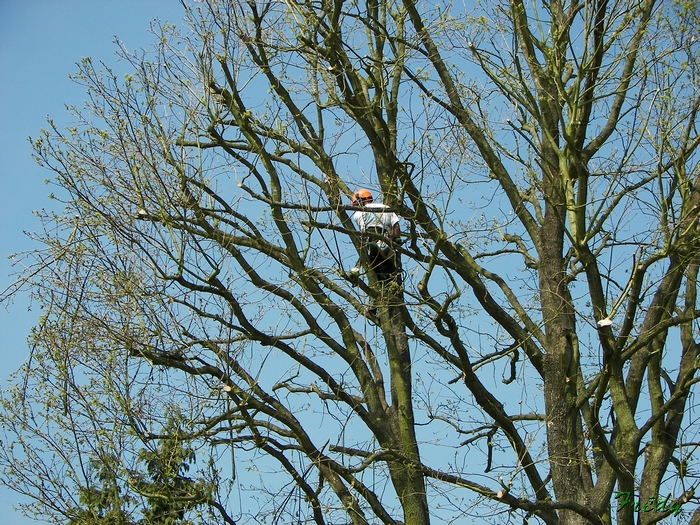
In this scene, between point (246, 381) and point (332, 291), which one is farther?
point (332, 291)

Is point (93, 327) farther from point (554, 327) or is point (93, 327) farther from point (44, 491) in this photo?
point (554, 327)

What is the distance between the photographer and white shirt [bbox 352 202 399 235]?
661cm

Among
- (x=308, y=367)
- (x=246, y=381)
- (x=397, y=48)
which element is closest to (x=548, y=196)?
(x=397, y=48)

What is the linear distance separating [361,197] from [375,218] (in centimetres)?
29

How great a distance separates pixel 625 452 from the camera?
697cm

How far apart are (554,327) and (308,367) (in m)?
2.19

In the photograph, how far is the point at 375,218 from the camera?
6828mm

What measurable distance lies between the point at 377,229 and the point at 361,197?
0.99ft

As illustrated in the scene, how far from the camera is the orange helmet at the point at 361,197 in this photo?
689cm

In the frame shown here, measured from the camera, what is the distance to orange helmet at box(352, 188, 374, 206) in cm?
689

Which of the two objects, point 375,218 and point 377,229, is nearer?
point 375,218

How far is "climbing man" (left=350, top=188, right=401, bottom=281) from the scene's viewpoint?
659 centimetres

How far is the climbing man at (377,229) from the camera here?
659 cm

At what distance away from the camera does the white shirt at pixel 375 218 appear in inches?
260
